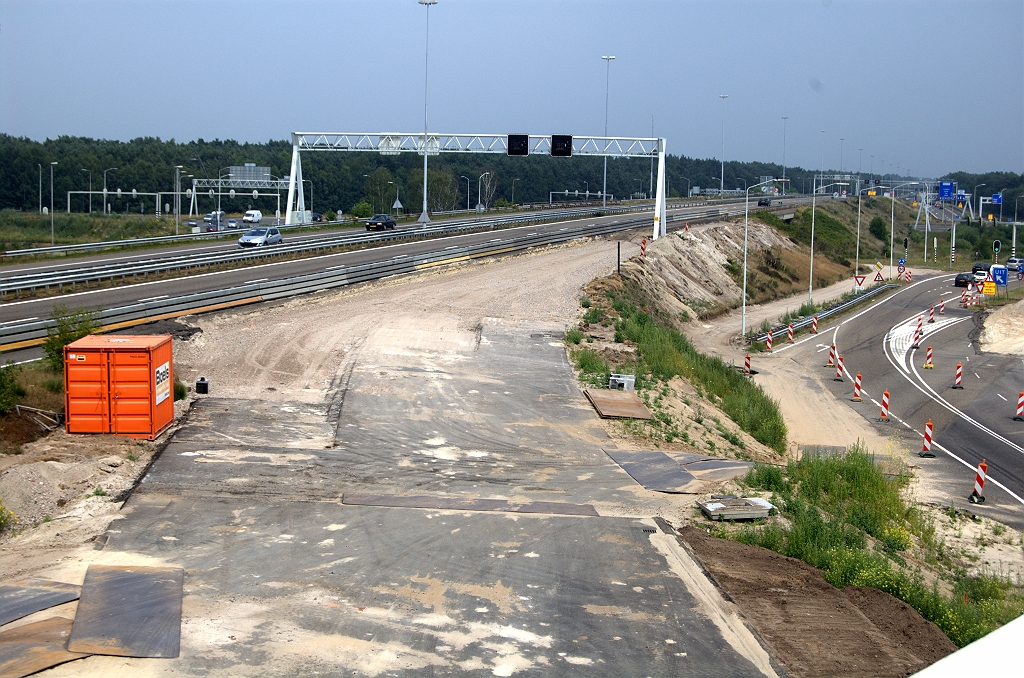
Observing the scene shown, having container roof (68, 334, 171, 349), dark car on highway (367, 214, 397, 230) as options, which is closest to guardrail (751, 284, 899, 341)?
dark car on highway (367, 214, 397, 230)

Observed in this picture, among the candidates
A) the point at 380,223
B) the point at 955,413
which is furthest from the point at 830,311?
the point at 380,223

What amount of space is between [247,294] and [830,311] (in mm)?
42110

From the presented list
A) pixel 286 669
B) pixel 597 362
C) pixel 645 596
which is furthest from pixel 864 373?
pixel 286 669

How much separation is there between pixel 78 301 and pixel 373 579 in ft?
85.7

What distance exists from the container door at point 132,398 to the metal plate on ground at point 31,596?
6794 millimetres

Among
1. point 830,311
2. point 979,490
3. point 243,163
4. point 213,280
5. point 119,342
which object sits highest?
point 243,163

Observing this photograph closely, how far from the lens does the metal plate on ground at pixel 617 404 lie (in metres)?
22.5

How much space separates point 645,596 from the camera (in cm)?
1189

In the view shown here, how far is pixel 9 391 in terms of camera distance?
18.2 meters

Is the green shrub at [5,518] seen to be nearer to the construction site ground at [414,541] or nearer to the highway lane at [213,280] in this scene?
the construction site ground at [414,541]

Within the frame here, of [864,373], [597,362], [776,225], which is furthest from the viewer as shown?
[776,225]

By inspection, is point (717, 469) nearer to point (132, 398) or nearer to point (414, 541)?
point (414, 541)

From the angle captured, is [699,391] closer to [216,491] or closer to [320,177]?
[216,491]

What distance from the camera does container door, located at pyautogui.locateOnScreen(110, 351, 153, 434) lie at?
17.9 metres
